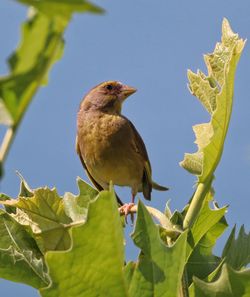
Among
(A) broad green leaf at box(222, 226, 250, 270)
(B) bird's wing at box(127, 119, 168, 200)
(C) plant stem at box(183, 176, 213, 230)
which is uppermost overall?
(C) plant stem at box(183, 176, 213, 230)

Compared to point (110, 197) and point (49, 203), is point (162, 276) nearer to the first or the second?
point (110, 197)

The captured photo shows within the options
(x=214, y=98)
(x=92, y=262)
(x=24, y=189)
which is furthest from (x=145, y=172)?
(x=92, y=262)

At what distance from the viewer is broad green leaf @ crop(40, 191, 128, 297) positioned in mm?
1309

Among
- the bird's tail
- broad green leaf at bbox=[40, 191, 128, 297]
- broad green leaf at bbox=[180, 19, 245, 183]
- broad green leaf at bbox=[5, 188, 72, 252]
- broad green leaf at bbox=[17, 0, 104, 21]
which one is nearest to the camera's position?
broad green leaf at bbox=[17, 0, 104, 21]

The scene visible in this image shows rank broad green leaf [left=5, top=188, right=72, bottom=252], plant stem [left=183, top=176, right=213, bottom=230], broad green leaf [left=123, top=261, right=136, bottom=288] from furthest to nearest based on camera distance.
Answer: broad green leaf [left=5, top=188, right=72, bottom=252] → plant stem [left=183, top=176, right=213, bottom=230] → broad green leaf [left=123, top=261, right=136, bottom=288]

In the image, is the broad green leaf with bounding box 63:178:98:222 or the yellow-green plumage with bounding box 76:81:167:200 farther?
A: the yellow-green plumage with bounding box 76:81:167:200

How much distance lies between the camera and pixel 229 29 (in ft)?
5.96

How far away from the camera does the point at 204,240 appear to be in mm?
2105

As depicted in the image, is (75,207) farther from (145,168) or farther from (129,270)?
(145,168)

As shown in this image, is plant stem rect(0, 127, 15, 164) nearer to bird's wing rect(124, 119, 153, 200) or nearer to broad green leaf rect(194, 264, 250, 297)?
broad green leaf rect(194, 264, 250, 297)

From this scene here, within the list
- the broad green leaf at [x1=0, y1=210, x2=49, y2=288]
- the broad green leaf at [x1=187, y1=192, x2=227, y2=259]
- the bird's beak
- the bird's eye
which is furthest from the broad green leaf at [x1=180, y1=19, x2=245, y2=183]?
the bird's eye

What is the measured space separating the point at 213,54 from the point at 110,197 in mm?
785

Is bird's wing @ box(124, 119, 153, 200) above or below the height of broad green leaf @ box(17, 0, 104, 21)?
below

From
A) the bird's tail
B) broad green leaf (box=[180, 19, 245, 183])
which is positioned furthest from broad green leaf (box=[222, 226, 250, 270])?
the bird's tail
